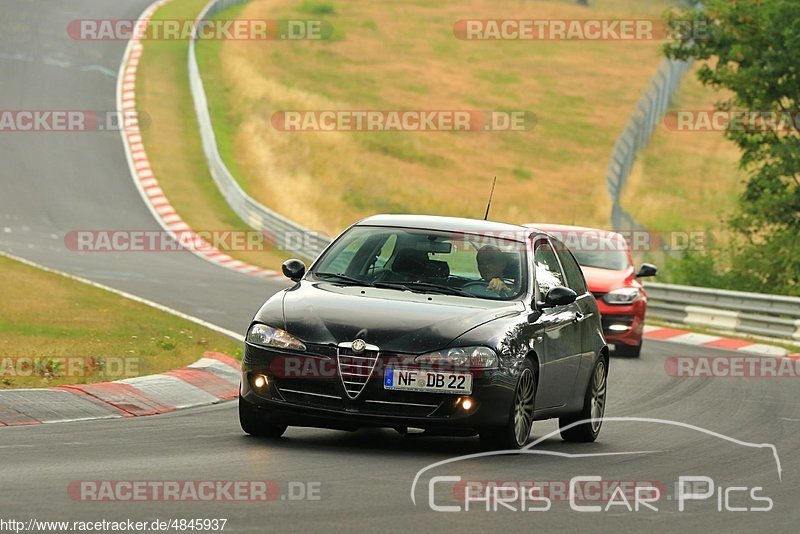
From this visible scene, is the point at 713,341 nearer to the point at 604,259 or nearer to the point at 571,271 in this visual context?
the point at 604,259

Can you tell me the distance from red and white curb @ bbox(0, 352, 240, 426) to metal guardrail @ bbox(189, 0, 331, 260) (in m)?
15.9

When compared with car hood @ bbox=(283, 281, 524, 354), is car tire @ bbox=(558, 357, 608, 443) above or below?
below

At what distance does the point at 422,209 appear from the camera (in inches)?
1660

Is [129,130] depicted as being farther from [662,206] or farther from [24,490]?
[24,490]

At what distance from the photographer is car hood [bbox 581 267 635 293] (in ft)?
64.2

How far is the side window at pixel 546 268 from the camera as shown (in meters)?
10.8

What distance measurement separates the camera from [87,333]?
50.0 feet

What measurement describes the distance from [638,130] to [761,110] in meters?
18.5

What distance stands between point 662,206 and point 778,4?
1960cm

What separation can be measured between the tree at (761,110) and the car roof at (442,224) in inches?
708

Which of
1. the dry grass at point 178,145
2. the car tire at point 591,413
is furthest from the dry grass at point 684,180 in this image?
the car tire at point 591,413

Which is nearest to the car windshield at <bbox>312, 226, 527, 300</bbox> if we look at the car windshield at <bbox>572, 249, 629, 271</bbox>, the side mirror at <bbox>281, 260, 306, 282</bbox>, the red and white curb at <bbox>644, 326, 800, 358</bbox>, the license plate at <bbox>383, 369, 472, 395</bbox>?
the side mirror at <bbox>281, 260, 306, 282</bbox>

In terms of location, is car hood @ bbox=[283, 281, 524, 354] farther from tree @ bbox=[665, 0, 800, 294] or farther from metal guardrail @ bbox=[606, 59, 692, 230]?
metal guardrail @ bbox=[606, 59, 692, 230]

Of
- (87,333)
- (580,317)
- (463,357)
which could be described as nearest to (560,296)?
(580,317)
